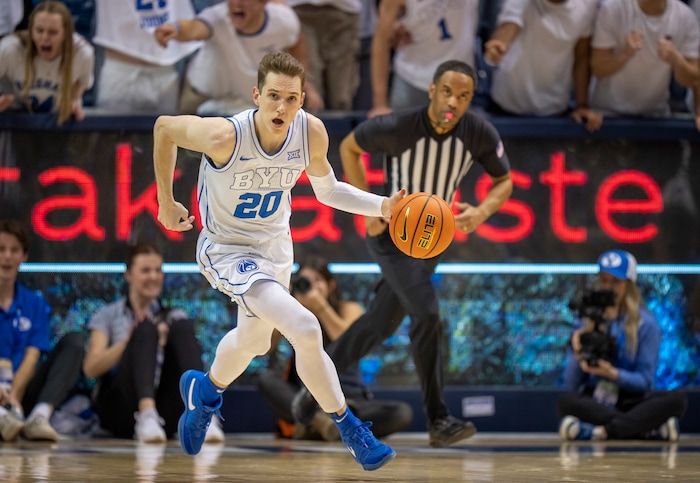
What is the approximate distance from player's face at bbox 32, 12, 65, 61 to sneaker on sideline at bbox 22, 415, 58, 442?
7.96ft

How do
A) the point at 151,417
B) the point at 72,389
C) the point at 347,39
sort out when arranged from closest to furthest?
1. the point at 151,417
2. the point at 72,389
3. the point at 347,39

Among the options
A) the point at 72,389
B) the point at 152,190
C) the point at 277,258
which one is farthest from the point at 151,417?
the point at 277,258

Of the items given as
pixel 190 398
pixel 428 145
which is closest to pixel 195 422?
pixel 190 398

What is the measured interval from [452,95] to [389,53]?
→ 2.05 m

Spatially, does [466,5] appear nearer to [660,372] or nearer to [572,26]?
[572,26]

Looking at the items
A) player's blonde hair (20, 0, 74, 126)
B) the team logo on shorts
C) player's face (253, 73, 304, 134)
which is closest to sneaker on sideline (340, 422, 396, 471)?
the team logo on shorts

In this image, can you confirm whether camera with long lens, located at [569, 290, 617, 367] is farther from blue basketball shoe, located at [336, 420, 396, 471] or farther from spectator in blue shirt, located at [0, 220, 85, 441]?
spectator in blue shirt, located at [0, 220, 85, 441]

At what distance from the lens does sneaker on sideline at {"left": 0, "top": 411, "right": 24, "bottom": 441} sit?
21.4 ft

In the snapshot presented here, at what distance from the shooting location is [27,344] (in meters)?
7.18

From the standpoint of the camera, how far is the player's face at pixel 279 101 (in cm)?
465

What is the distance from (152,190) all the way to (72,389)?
138 cm

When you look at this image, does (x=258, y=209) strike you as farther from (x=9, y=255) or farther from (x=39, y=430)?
(x=9, y=255)

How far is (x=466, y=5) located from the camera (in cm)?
787

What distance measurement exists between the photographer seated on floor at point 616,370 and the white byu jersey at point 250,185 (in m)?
2.78
